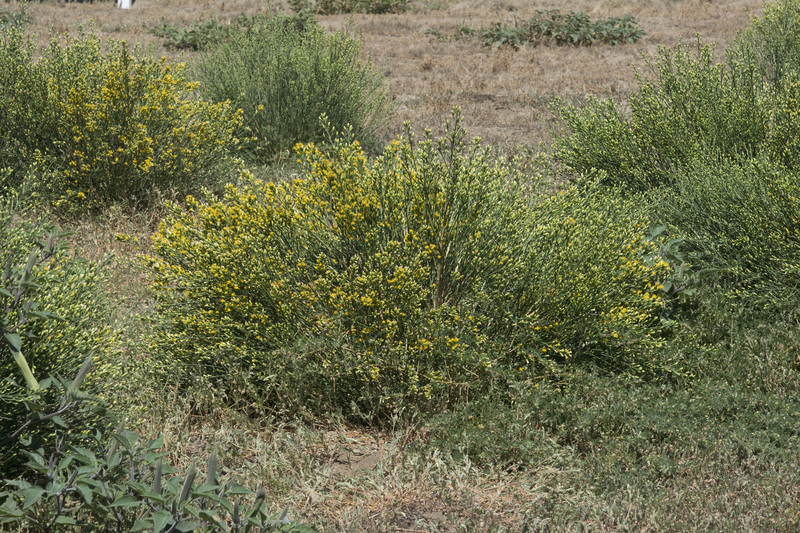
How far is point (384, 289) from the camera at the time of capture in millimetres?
3357

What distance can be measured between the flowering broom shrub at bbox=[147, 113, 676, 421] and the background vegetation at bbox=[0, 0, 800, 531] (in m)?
0.02

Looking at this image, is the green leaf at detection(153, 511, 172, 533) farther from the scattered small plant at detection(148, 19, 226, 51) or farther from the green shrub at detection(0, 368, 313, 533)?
the scattered small plant at detection(148, 19, 226, 51)

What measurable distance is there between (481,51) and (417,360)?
10.7 meters

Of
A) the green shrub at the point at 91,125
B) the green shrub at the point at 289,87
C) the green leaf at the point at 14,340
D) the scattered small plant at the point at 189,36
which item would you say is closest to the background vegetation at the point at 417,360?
the green leaf at the point at 14,340

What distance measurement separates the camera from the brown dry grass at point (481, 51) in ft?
30.6

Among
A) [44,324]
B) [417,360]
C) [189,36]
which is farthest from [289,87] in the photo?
[189,36]

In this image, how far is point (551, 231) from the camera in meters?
3.77

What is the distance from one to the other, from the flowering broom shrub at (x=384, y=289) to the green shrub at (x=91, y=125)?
2186mm

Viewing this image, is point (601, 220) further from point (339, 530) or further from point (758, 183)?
point (339, 530)

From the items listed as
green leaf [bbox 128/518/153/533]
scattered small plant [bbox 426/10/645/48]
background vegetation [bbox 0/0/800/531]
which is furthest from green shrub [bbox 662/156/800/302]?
scattered small plant [bbox 426/10/645/48]

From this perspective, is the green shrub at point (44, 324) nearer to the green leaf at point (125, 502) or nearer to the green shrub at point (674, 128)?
the green leaf at point (125, 502)

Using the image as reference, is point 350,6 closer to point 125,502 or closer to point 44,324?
point 44,324

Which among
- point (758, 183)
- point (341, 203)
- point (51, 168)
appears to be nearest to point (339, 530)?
point (341, 203)

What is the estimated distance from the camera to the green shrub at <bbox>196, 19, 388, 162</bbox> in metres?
7.33
